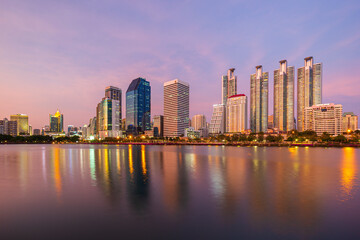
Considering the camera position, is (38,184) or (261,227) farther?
(38,184)

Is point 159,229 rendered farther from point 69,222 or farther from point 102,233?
point 69,222

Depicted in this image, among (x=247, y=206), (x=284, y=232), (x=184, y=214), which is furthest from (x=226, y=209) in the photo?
(x=284, y=232)

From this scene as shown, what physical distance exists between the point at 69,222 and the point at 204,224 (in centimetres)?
→ 1096

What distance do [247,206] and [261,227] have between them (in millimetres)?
4847

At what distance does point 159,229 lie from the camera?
48.7 ft

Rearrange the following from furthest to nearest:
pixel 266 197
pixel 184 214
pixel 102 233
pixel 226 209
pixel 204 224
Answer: pixel 266 197 < pixel 226 209 < pixel 184 214 < pixel 204 224 < pixel 102 233

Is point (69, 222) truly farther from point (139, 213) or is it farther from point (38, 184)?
point (38, 184)

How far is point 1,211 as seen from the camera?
18.6 m

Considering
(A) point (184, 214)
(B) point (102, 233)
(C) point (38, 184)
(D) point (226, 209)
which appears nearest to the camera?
(B) point (102, 233)

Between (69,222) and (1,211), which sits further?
(1,211)

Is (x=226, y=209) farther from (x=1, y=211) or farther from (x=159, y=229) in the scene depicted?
(x=1, y=211)

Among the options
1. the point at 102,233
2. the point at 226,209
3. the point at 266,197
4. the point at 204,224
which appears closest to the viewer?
the point at 102,233

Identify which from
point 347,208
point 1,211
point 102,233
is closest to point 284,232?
point 347,208

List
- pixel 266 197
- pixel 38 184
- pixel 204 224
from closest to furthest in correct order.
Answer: pixel 204 224 < pixel 266 197 < pixel 38 184
